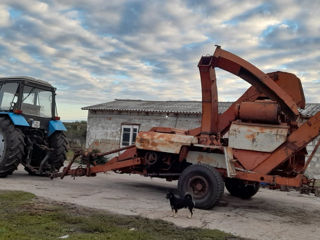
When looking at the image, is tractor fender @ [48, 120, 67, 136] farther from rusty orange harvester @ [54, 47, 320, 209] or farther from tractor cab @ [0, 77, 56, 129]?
rusty orange harvester @ [54, 47, 320, 209]

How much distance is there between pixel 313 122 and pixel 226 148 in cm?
165

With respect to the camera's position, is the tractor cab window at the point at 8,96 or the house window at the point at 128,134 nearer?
the tractor cab window at the point at 8,96

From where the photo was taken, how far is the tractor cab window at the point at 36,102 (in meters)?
9.84

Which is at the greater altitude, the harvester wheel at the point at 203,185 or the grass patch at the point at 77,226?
the harvester wheel at the point at 203,185

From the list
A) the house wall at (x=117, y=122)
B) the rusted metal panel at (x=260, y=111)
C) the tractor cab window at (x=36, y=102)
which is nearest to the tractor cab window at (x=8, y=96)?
the tractor cab window at (x=36, y=102)

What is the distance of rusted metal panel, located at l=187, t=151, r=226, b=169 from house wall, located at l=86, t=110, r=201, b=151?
905cm

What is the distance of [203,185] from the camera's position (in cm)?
710

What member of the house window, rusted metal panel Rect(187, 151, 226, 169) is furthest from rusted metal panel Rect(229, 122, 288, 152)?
the house window

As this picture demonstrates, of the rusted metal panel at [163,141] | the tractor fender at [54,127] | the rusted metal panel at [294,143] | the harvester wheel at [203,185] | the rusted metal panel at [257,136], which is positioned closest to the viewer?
the rusted metal panel at [294,143]

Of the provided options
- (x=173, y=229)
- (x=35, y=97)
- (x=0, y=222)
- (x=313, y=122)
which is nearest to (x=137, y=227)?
(x=173, y=229)

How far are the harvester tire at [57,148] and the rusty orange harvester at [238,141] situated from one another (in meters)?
2.54

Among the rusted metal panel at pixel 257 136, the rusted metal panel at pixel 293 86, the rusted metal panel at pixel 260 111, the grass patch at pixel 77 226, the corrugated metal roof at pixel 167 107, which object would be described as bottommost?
the grass patch at pixel 77 226

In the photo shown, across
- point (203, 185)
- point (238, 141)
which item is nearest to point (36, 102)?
point (203, 185)

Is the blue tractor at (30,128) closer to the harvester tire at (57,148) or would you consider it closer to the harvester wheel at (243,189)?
the harvester tire at (57,148)
